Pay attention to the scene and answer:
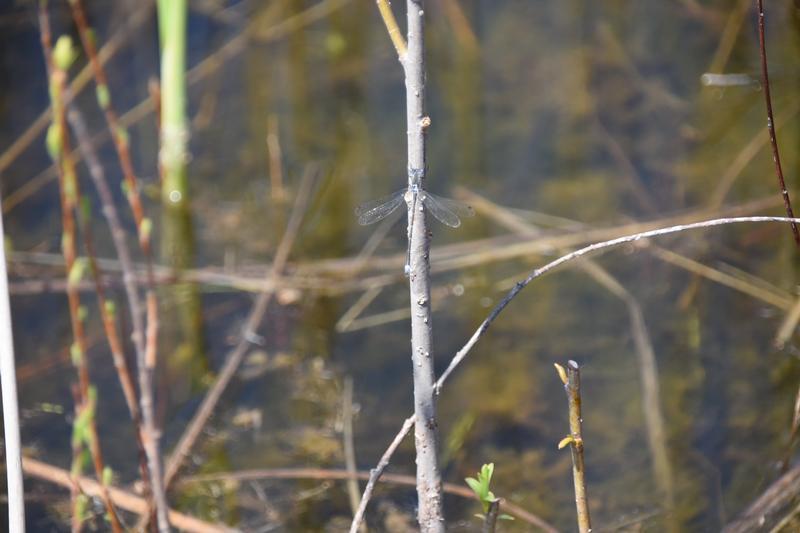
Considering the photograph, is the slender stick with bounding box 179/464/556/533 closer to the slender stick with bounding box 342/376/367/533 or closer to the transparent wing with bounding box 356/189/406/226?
the slender stick with bounding box 342/376/367/533

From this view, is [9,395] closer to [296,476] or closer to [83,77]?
[296,476]

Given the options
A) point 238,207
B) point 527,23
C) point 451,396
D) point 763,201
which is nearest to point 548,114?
point 527,23

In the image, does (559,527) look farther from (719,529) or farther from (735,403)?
(735,403)

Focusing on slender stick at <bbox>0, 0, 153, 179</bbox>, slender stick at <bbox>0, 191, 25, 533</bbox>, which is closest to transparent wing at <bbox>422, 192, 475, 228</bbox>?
slender stick at <bbox>0, 191, 25, 533</bbox>

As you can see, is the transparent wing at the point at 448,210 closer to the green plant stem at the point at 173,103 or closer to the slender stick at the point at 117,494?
the slender stick at the point at 117,494

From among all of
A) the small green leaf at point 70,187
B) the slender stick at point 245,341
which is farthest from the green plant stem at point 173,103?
the small green leaf at point 70,187

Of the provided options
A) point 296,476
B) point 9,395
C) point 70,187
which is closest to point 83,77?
point 70,187

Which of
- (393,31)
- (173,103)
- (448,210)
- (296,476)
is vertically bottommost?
(296,476)
